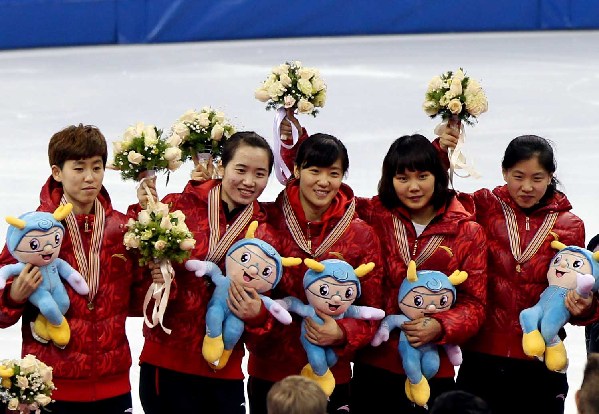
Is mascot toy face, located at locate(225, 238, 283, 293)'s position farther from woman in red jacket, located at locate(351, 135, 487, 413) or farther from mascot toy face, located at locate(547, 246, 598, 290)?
mascot toy face, located at locate(547, 246, 598, 290)

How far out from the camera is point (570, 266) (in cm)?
563

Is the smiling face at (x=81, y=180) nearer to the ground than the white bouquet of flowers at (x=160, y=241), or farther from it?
farther from it

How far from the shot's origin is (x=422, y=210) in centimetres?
574

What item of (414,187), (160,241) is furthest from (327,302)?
(160,241)

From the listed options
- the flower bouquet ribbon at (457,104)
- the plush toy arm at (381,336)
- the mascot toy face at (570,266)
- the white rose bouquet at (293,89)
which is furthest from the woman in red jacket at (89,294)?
the mascot toy face at (570,266)

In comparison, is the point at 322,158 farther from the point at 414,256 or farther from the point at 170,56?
the point at 170,56

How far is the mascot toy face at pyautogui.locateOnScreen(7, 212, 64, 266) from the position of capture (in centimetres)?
521

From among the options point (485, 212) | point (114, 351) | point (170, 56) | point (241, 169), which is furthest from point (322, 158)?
point (170, 56)

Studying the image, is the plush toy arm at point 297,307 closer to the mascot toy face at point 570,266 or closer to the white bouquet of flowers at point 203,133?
the white bouquet of flowers at point 203,133

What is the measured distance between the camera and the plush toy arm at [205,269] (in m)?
5.46

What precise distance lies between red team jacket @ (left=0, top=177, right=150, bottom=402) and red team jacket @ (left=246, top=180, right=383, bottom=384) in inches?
24.1

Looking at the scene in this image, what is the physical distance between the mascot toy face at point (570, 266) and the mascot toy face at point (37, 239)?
2144 millimetres

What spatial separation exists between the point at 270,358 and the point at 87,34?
11.4 metres

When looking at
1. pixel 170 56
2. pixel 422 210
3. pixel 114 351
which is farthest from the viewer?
pixel 170 56
